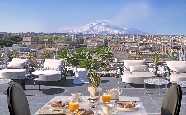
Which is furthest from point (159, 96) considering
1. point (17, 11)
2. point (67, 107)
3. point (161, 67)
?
point (17, 11)

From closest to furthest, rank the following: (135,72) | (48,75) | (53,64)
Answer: (48,75) → (135,72) → (53,64)

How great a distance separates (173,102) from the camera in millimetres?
3381

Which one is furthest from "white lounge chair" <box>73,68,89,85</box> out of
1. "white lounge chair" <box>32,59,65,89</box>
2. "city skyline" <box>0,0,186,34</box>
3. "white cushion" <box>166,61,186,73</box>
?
"city skyline" <box>0,0,186,34</box>

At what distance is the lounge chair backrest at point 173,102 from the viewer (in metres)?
3.29

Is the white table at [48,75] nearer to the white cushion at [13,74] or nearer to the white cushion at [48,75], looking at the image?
the white cushion at [48,75]

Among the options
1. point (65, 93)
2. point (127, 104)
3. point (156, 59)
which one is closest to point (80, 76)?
point (156, 59)

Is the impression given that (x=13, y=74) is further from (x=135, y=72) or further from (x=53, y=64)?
(x=135, y=72)

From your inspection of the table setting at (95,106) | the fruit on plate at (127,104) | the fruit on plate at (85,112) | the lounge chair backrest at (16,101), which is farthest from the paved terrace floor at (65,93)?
the fruit on plate at (85,112)

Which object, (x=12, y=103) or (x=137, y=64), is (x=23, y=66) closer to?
(x=137, y=64)

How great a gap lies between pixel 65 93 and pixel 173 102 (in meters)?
4.30

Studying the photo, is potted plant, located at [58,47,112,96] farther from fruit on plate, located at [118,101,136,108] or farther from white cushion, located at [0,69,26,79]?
fruit on plate, located at [118,101,136,108]

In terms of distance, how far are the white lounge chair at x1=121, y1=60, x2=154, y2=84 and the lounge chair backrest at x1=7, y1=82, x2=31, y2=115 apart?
4455mm

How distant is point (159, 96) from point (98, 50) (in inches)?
104

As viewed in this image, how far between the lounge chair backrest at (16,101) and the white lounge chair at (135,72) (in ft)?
14.6
